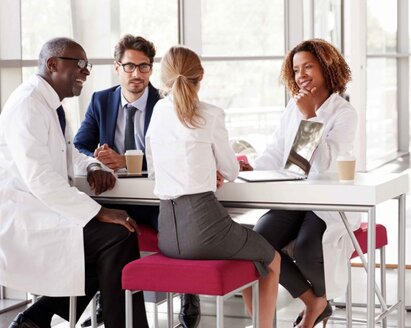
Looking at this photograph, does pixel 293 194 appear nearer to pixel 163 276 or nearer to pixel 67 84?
pixel 163 276

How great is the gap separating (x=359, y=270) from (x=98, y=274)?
2374mm

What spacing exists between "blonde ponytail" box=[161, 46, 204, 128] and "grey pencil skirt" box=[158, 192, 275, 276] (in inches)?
11.0

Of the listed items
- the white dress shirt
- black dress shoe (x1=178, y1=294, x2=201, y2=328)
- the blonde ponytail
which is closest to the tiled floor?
black dress shoe (x1=178, y1=294, x2=201, y2=328)

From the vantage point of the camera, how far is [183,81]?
323 cm

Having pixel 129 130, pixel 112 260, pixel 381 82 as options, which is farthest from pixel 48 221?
pixel 381 82

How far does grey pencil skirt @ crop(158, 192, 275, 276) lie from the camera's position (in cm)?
315

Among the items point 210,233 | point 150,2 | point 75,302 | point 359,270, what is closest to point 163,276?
point 210,233

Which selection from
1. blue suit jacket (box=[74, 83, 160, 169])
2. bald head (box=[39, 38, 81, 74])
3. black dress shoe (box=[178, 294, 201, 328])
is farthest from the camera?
black dress shoe (box=[178, 294, 201, 328])

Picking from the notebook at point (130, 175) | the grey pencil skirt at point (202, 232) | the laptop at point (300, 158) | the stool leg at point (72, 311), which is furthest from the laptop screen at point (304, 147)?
the stool leg at point (72, 311)

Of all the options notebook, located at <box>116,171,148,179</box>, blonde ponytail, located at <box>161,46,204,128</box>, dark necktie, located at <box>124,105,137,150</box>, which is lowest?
notebook, located at <box>116,171,148,179</box>

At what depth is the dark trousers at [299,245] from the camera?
3.66m

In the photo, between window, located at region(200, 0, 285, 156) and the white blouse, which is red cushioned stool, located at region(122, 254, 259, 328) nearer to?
the white blouse

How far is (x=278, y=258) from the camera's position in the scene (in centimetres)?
341

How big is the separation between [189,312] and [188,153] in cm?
136
